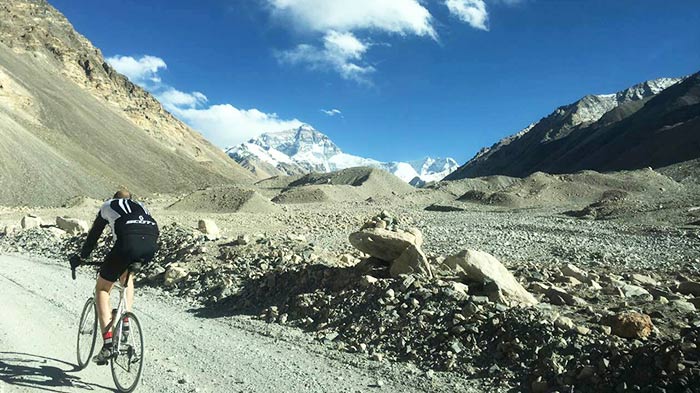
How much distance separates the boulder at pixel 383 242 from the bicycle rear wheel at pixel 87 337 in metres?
6.57

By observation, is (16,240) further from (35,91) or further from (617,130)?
(617,130)

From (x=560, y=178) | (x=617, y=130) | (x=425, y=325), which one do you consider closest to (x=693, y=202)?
(x=560, y=178)

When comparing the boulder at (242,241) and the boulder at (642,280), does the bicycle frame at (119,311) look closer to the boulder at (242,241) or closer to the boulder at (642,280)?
the boulder at (242,241)

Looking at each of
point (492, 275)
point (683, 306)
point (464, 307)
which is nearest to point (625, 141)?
point (683, 306)

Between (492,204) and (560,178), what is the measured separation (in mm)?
15147

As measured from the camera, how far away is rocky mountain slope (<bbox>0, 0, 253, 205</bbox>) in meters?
69.1

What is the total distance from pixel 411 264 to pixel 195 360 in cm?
539

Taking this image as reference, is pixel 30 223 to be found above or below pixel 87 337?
above

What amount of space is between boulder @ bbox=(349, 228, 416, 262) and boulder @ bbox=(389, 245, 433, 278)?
418mm

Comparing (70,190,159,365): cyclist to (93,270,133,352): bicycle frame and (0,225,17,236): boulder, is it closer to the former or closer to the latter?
(93,270,133,352): bicycle frame

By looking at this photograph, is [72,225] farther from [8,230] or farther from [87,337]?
[87,337]

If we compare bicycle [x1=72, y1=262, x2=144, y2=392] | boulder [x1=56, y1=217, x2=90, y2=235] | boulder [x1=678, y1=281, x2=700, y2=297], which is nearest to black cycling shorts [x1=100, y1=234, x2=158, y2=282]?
bicycle [x1=72, y1=262, x2=144, y2=392]

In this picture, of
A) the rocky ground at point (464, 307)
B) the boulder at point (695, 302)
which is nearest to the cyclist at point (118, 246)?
the rocky ground at point (464, 307)

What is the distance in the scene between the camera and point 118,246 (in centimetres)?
677
